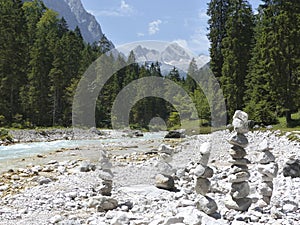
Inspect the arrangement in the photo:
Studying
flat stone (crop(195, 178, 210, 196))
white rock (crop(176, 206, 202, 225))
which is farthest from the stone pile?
white rock (crop(176, 206, 202, 225))

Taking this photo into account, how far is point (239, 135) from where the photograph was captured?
7.67 metres

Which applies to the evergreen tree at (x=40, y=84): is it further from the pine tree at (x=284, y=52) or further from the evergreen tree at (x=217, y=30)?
the pine tree at (x=284, y=52)

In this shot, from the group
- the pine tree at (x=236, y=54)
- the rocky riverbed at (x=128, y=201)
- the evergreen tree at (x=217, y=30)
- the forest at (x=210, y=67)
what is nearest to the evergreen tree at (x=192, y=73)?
the forest at (x=210, y=67)

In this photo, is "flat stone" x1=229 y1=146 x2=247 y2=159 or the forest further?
the forest

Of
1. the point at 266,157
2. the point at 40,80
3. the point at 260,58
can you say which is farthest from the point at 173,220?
the point at 40,80

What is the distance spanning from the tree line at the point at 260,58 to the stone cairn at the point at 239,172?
20.7 metres

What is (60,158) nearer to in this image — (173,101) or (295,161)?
(295,161)

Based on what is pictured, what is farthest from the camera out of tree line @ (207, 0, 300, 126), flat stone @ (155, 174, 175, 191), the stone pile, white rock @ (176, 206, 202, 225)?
tree line @ (207, 0, 300, 126)

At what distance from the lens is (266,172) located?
25.5 feet

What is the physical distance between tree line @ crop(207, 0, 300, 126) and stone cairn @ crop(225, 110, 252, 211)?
68.1ft

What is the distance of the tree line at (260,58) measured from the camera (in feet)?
89.6

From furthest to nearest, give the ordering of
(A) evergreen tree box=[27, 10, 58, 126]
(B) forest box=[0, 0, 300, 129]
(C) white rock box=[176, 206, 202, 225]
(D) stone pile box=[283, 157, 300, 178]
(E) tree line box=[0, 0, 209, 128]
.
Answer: (A) evergreen tree box=[27, 10, 58, 126], (E) tree line box=[0, 0, 209, 128], (B) forest box=[0, 0, 300, 129], (D) stone pile box=[283, 157, 300, 178], (C) white rock box=[176, 206, 202, 225]

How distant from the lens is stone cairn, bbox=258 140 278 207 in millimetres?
7738

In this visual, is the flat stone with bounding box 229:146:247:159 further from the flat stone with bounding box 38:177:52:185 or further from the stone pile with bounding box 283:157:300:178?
the flat stone with bounding box 38:177:52:185
